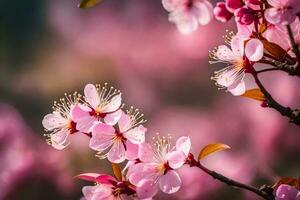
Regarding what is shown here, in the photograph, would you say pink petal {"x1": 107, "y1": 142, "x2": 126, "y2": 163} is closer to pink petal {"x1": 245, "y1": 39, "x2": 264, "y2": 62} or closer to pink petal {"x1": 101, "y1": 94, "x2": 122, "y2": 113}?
pink petal {"x1": 101, "y1": 94, "x2": 122, "y2": 113}

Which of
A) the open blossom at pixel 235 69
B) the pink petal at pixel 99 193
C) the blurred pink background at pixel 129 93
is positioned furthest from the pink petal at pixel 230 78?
the blurred pink background at pixel 129 93

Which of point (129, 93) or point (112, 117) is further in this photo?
point (129, 93)

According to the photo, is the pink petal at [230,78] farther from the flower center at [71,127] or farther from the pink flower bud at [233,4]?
the flower center at [71,127]

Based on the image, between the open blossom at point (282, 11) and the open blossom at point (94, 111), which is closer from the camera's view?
the open blossom at point (282, 11)

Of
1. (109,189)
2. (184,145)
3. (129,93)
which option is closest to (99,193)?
(109,189)

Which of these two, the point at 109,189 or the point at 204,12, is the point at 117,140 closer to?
the point at 109,189

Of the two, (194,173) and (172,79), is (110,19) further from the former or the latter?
(194,173)

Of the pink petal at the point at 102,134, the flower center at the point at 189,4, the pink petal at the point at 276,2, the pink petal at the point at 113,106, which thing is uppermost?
the pink petal at the point at 276,2
